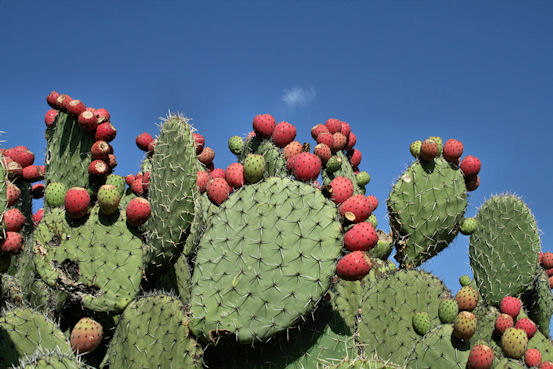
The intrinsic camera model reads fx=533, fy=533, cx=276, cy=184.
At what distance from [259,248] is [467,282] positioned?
137 inches

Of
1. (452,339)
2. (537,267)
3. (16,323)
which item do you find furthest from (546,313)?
(16,323)

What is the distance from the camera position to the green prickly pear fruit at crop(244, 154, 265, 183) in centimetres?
292

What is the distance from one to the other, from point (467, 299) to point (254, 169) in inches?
64.9

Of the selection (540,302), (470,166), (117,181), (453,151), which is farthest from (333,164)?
(540,302)

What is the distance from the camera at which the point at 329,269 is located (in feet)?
8.57

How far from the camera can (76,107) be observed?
3.96m

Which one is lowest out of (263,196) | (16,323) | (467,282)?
(16,323)

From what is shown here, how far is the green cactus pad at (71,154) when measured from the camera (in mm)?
4051

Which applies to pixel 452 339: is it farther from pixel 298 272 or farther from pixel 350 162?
pixel 350 162

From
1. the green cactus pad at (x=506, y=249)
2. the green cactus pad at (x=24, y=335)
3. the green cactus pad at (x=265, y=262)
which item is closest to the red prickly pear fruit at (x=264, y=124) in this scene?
the green cactus pad at (x=265, y=262)

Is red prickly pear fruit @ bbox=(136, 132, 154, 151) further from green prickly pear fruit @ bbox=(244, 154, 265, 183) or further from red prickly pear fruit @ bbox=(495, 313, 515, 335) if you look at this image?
red prickly pear fruit @ bbox=(495, 313, 515, 335)

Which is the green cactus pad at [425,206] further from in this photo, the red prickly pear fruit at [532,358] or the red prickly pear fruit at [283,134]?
the red prickly pear fruit at [283,134]

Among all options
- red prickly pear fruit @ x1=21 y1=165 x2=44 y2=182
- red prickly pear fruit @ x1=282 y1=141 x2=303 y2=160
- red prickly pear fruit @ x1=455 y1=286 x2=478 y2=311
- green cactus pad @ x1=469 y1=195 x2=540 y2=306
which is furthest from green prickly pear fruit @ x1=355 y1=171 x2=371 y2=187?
red prickly pear fruit @ x1=21 y1=165 x2=44 y2=182

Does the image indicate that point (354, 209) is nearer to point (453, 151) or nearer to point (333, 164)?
point (333, 164)
